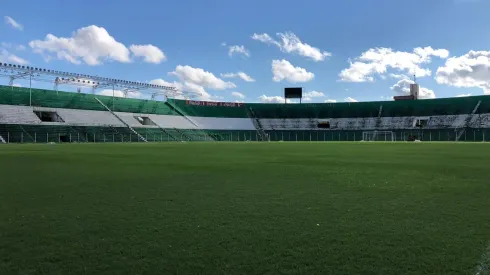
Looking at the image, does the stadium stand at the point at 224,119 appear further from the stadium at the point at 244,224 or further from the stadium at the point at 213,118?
the stadium at the point at 244,224

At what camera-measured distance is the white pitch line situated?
10.4 feet

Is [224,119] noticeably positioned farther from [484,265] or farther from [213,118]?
[484,265]

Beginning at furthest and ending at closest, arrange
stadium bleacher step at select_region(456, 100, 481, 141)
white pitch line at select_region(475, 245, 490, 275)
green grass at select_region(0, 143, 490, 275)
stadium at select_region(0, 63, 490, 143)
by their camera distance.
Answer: stadium bleacher step at select_region(456, 100, 481, 141) < stadium at select_region(0, 63, 490, 143) < green grass at select_region(0, 143, 490, 275) < white pitch line at select_region(475, 245, 490, 275)

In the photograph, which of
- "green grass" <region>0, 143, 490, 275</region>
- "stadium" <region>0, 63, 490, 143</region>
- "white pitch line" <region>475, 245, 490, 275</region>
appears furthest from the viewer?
"stadium" <region>0, 63, 490, 143</region>

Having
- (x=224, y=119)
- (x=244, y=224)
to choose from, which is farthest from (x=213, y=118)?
(x=244, y=224)

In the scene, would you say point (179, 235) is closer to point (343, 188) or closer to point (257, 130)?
point (343, 188)

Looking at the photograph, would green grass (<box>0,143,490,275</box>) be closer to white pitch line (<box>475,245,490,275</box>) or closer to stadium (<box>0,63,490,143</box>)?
white pitch line (<box>475,245,490,275</box>)

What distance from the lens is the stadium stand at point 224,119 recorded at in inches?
2098

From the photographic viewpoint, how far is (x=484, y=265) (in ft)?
10.8

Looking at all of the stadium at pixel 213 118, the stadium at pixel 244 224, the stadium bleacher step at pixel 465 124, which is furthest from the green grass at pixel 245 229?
the stadium bleacher step at pixel 465 124

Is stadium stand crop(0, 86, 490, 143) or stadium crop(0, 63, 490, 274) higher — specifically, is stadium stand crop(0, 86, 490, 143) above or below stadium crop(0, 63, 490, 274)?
above

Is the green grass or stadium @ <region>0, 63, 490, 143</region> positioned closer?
the green grass

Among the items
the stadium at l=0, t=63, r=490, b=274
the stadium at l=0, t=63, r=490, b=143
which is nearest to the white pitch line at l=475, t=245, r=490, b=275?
the stadium at l=0, t=63, r=490, b=274

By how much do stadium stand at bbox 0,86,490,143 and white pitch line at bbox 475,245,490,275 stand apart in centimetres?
5179
